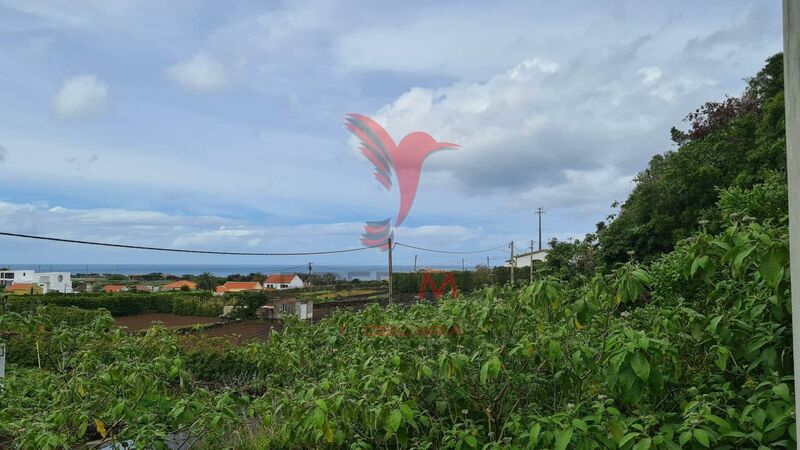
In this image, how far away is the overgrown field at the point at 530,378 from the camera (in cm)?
174

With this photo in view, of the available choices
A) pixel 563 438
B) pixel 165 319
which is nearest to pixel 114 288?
pixel 165 319

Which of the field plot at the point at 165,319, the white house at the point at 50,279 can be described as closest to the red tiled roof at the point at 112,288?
the white house at the point at 50,279

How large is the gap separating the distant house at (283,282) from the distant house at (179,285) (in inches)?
220

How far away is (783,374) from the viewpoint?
186cm

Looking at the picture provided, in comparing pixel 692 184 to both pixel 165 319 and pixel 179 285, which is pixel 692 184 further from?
pixel 179 285

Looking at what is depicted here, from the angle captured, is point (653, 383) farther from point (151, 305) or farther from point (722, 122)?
point (151, 305)

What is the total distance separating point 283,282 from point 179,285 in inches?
285

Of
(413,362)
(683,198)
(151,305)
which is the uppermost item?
(683,198)

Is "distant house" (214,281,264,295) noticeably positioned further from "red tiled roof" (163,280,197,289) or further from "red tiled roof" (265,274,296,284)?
"red tiled roof" (265,274,296,284)

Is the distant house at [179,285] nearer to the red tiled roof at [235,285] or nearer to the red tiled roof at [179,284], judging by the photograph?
the red tiled roof at [179,284]

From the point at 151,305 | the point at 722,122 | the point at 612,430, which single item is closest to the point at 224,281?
the point at 151,305

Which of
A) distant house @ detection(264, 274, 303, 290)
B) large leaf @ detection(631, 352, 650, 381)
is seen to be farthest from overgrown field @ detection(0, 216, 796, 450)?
distant house @ detection(264, 274, 303, 290)

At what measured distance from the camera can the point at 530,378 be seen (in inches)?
92.6

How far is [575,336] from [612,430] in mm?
811
